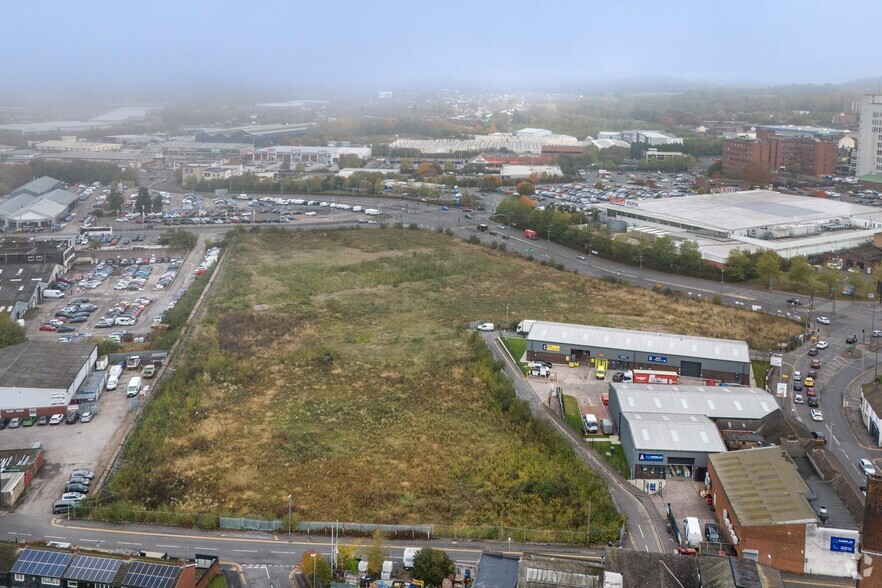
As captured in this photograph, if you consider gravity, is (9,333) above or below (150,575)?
above

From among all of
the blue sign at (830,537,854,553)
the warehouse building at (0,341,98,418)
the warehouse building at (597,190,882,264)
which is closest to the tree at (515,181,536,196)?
the warehouse building at (597,190,882,264)

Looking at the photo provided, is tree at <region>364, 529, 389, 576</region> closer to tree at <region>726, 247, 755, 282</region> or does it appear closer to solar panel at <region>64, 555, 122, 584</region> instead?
solar panel at <region>64, 555, 122, 584</region>

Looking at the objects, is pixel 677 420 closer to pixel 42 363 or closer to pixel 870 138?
pixel 42 363

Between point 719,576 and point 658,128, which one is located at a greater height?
point 658,128

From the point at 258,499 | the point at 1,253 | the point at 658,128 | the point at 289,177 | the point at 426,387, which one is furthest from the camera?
the point at 658,128

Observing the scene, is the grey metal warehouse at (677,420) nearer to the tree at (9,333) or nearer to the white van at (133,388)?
the white van at (133,388)

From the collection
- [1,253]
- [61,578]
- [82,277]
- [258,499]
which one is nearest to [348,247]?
[82,277]

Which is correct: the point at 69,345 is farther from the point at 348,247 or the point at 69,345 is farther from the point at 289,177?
the point at 289,177

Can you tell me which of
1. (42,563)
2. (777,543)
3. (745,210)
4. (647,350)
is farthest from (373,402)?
(745,210)
